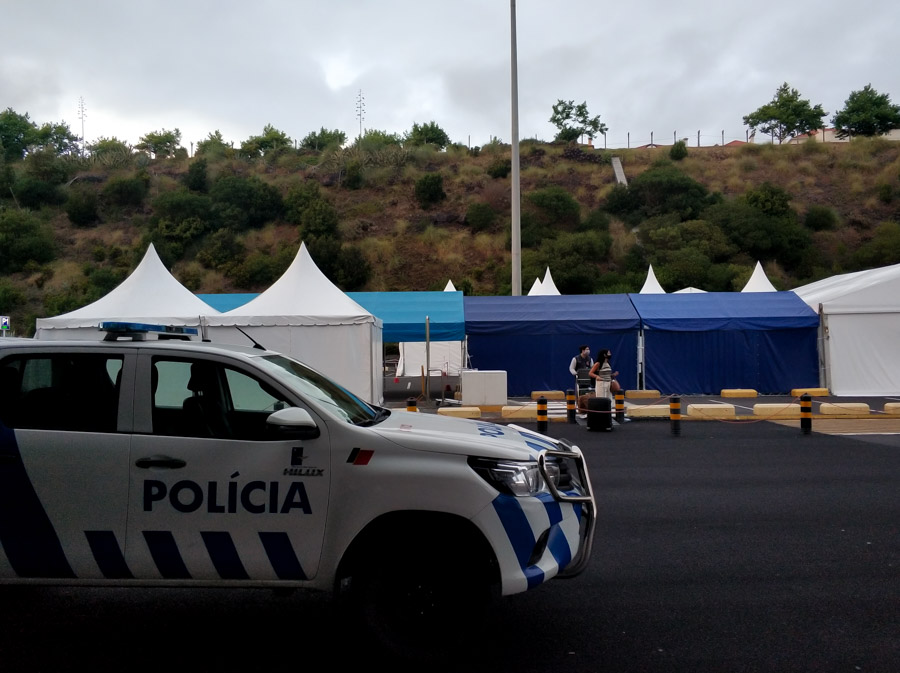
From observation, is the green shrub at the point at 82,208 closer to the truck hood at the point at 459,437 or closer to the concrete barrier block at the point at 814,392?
the concrete barrier block at the point at 814,392

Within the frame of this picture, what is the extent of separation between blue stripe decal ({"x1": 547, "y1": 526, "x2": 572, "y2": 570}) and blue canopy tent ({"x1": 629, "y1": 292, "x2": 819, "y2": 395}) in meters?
20.7

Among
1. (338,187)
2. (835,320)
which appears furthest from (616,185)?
(835,320)

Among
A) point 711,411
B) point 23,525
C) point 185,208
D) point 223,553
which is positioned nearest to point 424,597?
point 223,553

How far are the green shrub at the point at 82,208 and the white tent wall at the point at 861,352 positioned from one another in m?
55.0

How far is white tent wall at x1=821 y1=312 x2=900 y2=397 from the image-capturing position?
23.7 meters

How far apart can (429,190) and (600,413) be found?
47.9 m

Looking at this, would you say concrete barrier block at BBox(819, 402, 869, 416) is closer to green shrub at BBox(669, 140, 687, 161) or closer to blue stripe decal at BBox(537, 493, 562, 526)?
blue stripe decal at BBox(537, 493, 562, 526)

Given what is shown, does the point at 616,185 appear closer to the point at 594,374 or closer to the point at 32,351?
the point at 594,374

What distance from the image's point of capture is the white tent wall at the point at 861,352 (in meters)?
23.7

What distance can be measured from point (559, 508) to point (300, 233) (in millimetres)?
53673

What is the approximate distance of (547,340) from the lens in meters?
24.8

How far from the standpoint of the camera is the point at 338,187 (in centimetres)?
6494

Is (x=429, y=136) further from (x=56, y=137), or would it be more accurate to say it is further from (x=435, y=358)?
(x=435, y=358)

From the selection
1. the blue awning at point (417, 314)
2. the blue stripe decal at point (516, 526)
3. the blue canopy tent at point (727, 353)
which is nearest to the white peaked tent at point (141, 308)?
the blue awning at point (417, 314)
